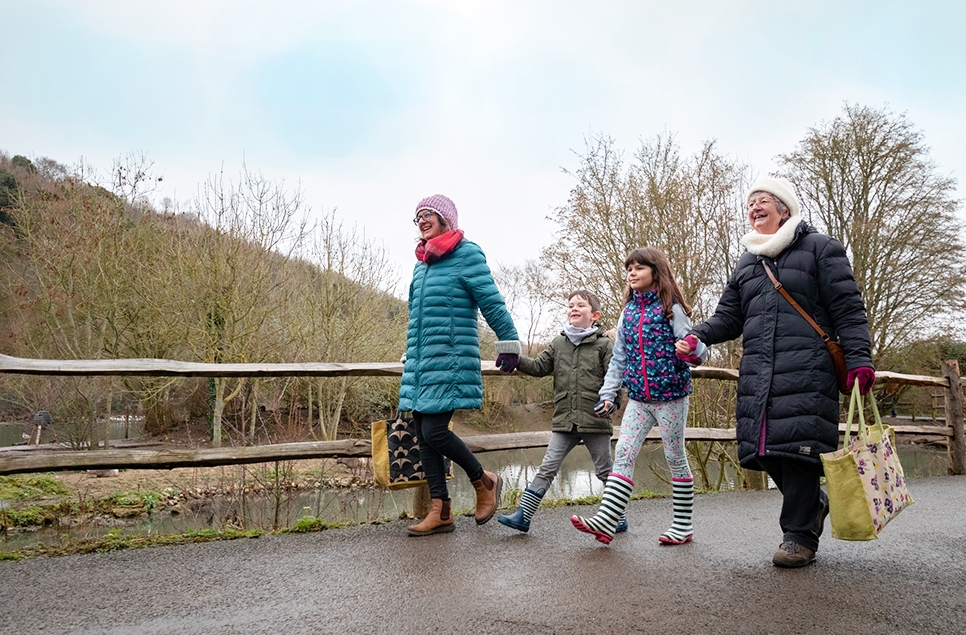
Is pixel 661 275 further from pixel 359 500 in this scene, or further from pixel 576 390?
pixel 359 500

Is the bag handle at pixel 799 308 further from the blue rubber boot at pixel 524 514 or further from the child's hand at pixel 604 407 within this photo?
the blue rubber boot at pixel 524 514

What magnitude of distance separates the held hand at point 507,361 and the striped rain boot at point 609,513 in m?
0.85

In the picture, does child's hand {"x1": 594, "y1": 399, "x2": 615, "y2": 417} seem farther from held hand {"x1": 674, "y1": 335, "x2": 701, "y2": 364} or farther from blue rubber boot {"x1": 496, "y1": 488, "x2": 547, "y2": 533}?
blue rubber boot {"x1": 496, "y1": 488, "x2": 547, "y2": 533}

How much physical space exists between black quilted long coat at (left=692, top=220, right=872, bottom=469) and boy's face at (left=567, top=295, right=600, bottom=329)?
3.46 feet

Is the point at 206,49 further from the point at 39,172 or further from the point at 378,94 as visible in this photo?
the point at 39,172

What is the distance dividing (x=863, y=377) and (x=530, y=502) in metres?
1.89

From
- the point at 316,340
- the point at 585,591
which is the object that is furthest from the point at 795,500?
the point at 316,340

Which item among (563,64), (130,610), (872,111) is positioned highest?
(872,111)

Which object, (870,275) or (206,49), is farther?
(870,275)

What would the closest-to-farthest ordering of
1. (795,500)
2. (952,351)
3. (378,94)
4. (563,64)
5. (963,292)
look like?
(795,500)
(378,94)
(563,64)
(963,292)
(952,351)

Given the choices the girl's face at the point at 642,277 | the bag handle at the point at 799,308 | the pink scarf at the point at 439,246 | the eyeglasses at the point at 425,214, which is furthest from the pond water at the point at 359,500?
the bag handle at the point at 799,308

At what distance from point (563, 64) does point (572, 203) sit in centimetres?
551

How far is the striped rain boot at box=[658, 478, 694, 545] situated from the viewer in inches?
144

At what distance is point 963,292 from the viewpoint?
56.4ft
